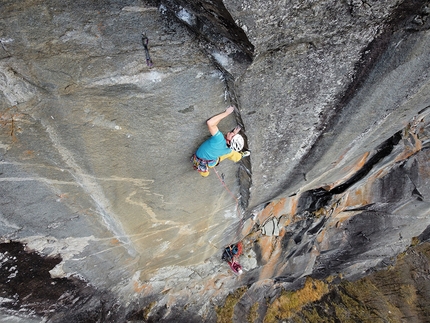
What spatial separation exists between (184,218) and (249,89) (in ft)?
7.59

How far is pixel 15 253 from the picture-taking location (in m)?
3.05

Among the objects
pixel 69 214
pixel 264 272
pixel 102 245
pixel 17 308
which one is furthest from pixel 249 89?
pixel 264 272

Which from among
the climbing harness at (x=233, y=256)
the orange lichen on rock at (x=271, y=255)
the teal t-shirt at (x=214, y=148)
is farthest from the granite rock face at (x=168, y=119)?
the orange lichen on rock at (x=271, y=255)

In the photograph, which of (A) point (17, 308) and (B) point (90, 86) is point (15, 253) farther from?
(B) point (90, 86)

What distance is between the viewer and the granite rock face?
1.91m

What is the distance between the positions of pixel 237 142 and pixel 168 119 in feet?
2.31

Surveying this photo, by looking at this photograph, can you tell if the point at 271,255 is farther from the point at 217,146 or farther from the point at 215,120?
the point at 215,120

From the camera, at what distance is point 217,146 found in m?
2.78

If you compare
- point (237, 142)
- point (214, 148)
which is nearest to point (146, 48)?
point (214, 148)

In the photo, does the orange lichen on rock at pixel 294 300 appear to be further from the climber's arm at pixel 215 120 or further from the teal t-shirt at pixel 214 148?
the climber's arm at pixel 215 120

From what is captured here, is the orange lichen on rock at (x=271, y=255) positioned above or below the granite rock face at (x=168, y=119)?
below

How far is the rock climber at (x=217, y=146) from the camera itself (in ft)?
8.76

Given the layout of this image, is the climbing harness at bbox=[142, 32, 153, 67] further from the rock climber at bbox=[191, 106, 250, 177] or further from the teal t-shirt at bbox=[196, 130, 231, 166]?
the teal t-shirt at bbox=[196, 130, 231, 166]

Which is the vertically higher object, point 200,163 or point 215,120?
point 215,120
